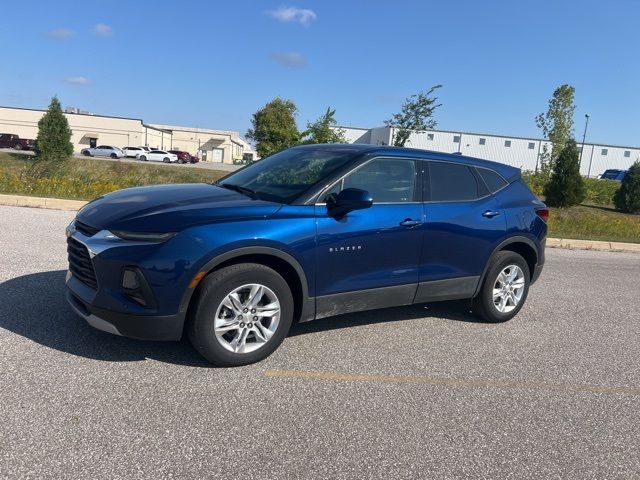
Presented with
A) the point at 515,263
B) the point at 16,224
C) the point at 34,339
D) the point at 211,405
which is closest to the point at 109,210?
the point at 34,339

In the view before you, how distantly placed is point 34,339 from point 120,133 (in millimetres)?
74025

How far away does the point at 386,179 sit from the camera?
15.2 ft

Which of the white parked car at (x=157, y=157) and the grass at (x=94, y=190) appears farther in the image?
the white parked car at (x=157, y=157)

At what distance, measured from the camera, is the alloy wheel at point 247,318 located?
381 cm

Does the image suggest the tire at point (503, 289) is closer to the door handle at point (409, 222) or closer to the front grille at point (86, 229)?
the door handle at point (409, 222)

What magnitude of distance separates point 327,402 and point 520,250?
323cm

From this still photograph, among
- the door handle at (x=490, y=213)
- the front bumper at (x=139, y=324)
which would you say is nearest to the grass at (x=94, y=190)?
the door handle at (x=490, y=213)

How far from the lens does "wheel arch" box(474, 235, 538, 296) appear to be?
17.5 ft

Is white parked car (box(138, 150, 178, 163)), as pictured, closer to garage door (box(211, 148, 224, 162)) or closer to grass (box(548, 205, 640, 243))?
garage door (box(211, 148, 224, 162))

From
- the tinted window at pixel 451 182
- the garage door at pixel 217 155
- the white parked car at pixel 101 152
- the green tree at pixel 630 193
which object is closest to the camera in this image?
the tinted window at pixel 451 182

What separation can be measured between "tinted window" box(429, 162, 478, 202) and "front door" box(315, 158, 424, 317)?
23 centimetres

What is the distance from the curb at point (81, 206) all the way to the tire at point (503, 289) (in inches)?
289

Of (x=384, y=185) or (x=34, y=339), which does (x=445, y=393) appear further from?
(x=34, y=339)

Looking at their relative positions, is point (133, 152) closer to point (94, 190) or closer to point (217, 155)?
point (217, 155)
